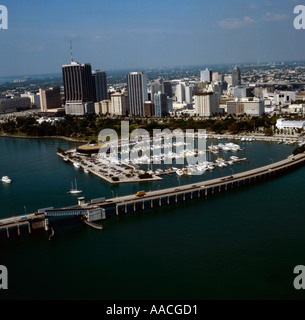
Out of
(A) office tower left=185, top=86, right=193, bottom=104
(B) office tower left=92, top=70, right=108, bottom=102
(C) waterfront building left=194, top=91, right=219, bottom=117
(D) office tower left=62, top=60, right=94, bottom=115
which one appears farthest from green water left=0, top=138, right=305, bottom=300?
(A) office tower left=185, top=86, right=193, bottom=104

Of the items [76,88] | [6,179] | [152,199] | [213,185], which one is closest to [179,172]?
[213,185]

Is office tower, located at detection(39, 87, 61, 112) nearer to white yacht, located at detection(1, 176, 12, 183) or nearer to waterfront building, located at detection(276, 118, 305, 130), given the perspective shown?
waterfront building, located at detection(276, 118, 305, 130)

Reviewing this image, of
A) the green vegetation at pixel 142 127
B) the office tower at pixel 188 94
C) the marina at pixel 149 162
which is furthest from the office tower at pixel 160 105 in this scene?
the marina at pixel 149 162

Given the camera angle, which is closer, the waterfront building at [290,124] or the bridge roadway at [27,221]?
the bridge roadway at [27,221]

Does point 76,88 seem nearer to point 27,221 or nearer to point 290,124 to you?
point 290,124

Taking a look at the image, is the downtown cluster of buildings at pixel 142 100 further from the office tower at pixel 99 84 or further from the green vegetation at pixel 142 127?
the green vegetation at pixel 142 127
